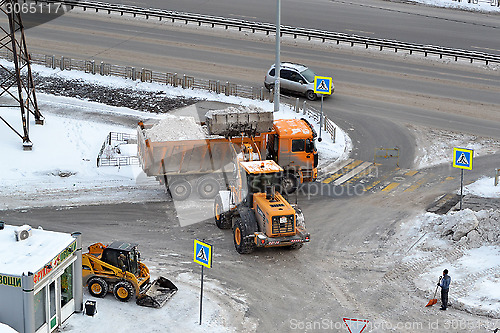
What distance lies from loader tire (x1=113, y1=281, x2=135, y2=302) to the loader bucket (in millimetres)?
285

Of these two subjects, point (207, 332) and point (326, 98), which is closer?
point (207, 332)

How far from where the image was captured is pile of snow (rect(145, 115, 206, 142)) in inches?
1188

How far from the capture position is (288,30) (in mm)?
53062

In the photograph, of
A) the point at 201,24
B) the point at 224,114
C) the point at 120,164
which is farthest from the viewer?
the point at 201,24

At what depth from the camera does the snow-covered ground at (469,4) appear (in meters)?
61.2

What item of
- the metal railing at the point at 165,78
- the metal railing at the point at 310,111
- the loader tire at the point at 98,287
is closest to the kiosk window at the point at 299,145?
the metal railing at the point at 310,111

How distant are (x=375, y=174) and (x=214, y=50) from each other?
18.9 metres

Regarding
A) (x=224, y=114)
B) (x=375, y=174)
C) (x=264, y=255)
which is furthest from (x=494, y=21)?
(x=264, y=255)

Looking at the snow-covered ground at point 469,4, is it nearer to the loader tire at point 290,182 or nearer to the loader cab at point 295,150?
the loader cab at point 295,150

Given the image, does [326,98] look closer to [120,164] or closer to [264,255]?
[120,164]

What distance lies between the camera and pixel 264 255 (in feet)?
86.9

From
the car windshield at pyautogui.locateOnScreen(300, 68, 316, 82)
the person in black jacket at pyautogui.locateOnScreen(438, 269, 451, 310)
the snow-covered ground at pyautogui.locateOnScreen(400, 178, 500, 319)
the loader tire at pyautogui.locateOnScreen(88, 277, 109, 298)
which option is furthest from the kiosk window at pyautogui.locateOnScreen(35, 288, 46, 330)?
the car windshield at pyautogui.locateOnScreen(300, 68, 316, 82)

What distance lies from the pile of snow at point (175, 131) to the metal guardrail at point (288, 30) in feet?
76.6

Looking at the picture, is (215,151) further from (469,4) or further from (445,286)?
(469,4)
